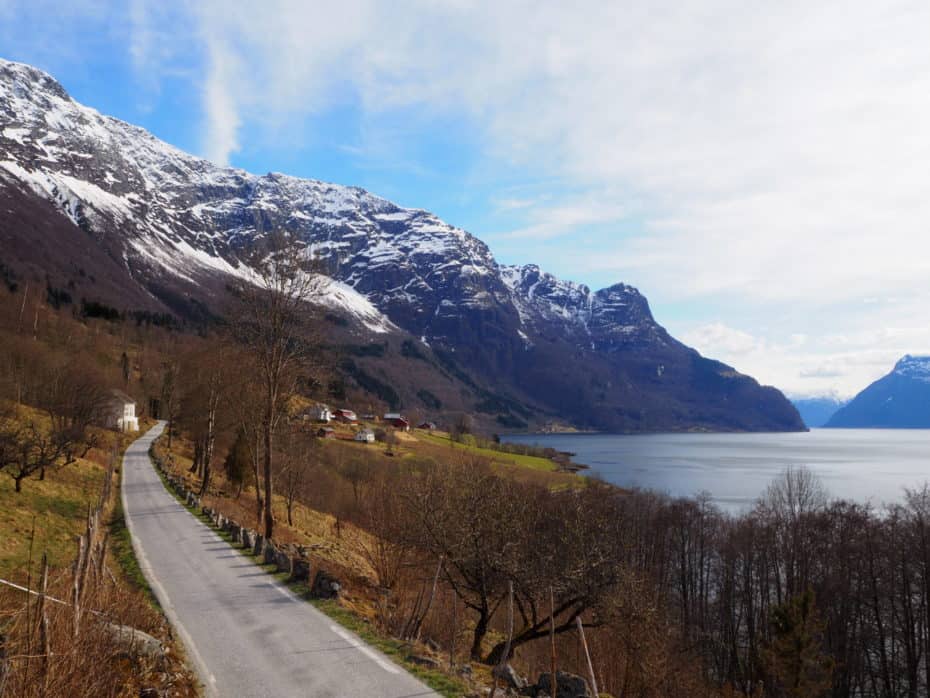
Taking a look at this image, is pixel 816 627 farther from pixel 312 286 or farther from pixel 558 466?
pixel 558 466

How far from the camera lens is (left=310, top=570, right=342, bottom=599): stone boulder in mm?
16469

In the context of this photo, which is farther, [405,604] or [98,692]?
[405,604]

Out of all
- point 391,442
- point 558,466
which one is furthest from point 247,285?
point 558,466

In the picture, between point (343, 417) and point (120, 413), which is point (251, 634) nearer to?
point (120, 413)

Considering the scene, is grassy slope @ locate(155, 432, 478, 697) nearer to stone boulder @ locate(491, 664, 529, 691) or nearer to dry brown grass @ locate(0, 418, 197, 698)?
stone boulder @ locate(491, 664, 529, 691)

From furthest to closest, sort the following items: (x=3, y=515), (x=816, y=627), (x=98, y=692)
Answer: (x=816, y=627)
(x=3, y=515)
(x=98, y=692)

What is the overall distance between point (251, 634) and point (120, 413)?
67.6m

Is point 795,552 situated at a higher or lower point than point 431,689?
lower

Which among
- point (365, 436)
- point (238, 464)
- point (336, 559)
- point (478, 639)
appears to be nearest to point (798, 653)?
point (478, 639)

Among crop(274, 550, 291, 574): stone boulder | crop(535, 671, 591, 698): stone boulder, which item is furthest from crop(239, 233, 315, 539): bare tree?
crop(535, 671, 591, 698): stone boulder

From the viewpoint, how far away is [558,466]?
120438mm

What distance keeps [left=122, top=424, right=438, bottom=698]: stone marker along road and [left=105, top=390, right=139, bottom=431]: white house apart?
174ft

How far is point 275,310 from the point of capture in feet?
81.1

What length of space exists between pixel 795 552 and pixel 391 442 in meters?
68.7
